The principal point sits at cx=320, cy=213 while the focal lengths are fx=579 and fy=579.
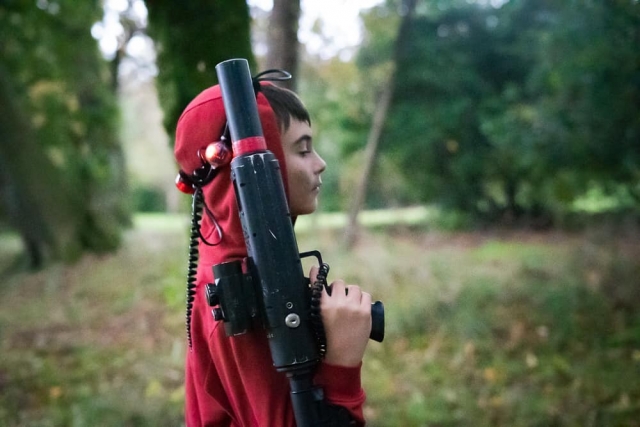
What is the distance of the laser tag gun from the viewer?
1301 mm

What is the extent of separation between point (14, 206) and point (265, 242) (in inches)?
381

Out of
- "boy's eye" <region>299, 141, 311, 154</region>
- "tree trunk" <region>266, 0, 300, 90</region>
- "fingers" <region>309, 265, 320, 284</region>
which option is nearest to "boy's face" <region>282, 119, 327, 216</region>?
"boy's eye" <region>299, 141, 311, 154</region>

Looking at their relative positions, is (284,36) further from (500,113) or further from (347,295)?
(500,113)

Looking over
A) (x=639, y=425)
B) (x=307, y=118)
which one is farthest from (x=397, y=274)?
(x=307, y=118)

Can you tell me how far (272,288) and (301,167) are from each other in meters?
0.38

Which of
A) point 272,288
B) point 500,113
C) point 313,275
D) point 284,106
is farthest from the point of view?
point 500,113

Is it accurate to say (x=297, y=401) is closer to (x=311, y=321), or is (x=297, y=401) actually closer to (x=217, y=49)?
(x=311, y=321)

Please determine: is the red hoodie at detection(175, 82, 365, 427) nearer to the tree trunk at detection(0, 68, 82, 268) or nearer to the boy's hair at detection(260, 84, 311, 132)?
the boy's hair at detection(260, 84, 311, 132)

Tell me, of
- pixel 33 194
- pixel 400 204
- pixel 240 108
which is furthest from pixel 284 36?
pixel 400 204

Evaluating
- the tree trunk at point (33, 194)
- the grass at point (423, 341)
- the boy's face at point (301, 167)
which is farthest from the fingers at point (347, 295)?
the tree trunk at point (33, 194)

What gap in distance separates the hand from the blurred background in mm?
1997

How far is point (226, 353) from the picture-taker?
1.39 meters

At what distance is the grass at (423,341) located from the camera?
457cm

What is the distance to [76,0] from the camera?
7043mm
